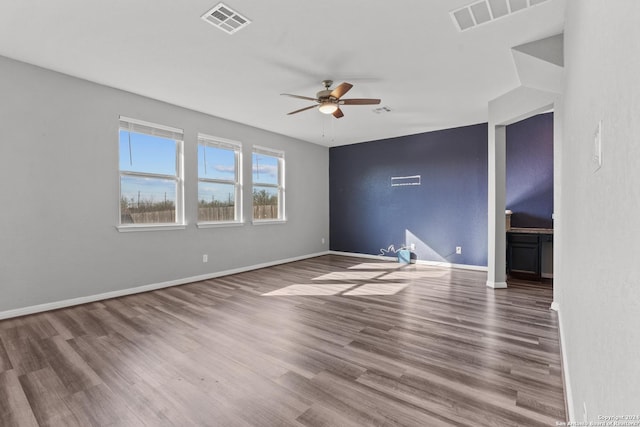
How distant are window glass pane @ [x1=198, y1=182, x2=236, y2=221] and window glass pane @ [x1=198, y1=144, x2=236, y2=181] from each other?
157 mm

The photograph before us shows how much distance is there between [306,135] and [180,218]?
308cm

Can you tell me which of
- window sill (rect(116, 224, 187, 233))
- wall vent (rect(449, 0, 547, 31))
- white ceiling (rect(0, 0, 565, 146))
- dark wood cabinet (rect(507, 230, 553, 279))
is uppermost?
white ceiling (rect(0, 0, 565, 146))

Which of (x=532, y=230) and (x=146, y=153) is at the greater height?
(x=146, y=153)

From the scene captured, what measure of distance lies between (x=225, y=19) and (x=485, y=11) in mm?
2097

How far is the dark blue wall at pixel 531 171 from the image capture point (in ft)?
15.8

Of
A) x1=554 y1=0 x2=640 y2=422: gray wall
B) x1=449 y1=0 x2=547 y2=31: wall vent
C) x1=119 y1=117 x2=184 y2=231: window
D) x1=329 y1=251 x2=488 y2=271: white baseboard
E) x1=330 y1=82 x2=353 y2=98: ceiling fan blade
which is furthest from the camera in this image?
x1=329 y1=251 x2=488 y2=271: white baseboard

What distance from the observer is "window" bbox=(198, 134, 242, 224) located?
192 inches

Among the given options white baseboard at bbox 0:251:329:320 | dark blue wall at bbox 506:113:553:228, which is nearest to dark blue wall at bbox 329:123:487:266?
dark blue wall at bbox 506:113:553:228

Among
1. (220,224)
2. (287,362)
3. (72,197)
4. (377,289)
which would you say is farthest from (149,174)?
(377,289)

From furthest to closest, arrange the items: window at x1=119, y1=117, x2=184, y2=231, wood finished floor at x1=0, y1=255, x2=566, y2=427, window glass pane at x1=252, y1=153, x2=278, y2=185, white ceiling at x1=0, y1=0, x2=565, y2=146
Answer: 1. window glass pane at x1=252, y1=153, x2=278, y2=185
2. window at x1=119, y1=117, x2=184, y2=231
3. white ceiling at x1=0, y1=0, x2=565, y2=146
4. wood finished floor at x1=0, y1=255, x2=566, y2=427

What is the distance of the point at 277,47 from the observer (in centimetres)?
287

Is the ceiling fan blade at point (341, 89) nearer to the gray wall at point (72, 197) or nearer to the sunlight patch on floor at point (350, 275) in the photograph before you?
the gray wall at point (72, 197)

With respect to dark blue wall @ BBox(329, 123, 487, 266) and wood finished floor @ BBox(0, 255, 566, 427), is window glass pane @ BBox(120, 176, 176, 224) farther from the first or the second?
dark blue wall @ BBox(329, 123, 487, 266)

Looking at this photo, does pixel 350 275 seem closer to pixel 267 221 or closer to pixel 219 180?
pixel 267 221
